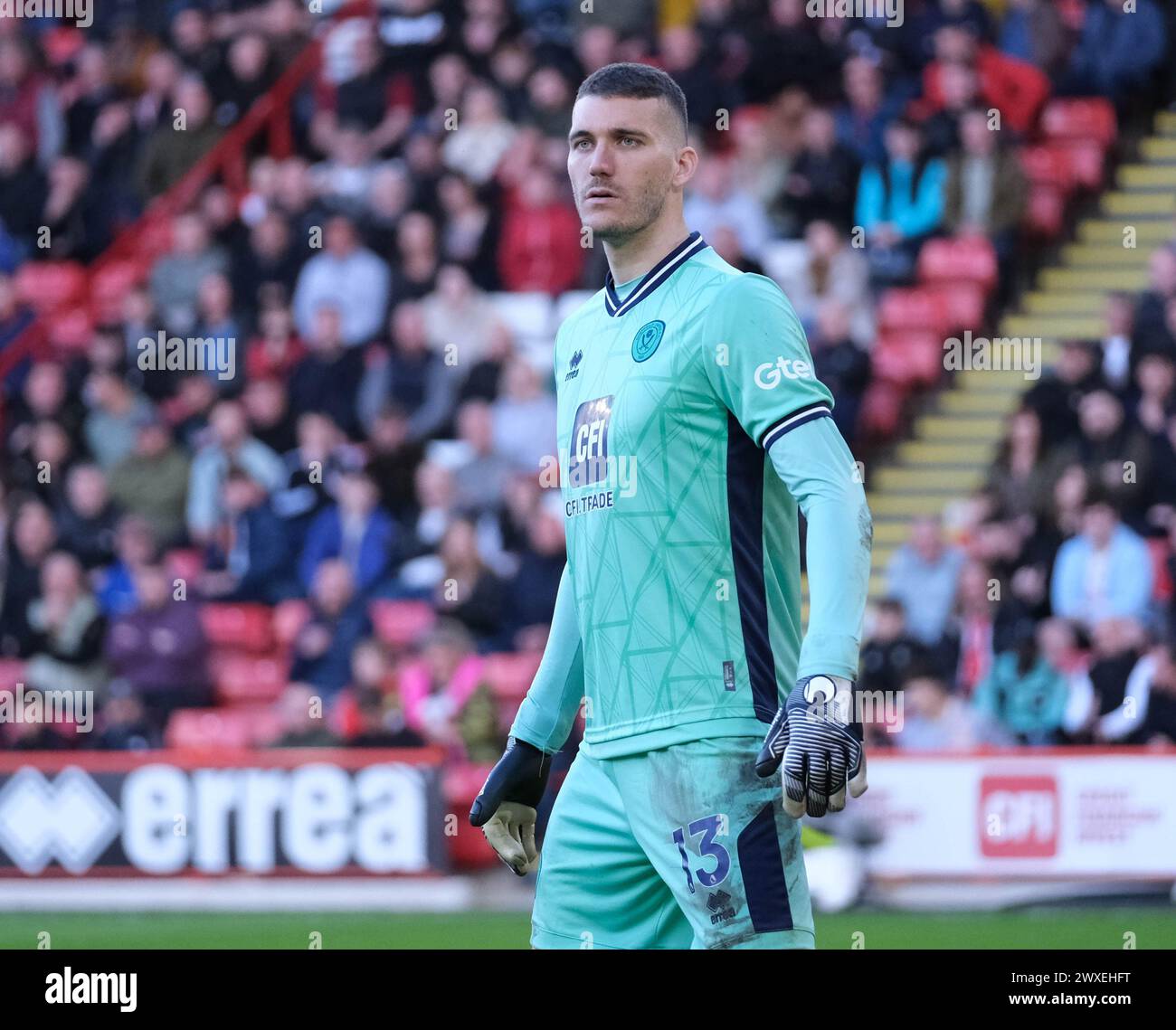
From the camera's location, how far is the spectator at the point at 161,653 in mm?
11367

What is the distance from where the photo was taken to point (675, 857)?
12.9 ft

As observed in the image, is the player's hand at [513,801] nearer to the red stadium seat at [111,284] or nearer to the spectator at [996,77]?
the spectator at [996,77]

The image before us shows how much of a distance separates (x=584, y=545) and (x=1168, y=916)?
6.12m

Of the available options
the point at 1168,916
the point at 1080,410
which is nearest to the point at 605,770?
the point at 1168,916

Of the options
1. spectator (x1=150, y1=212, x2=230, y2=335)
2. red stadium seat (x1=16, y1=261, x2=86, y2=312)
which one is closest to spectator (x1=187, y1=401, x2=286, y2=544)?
spectator (x1=150, y1=212, x2=230, y2=335)

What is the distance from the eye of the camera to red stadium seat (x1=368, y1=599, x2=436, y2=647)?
11.3 meters

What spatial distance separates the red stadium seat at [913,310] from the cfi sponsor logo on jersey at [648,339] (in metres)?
8.42

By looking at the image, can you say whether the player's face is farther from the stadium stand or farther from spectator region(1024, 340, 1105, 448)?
spectator region(1024, 340, 1105, 448)

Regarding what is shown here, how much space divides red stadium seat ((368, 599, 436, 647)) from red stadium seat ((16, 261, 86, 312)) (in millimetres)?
3761

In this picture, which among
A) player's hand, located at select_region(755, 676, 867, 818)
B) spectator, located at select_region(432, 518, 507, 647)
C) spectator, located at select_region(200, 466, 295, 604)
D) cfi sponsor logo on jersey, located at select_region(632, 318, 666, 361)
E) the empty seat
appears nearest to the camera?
player's hand, located at select_region(755, 676, 867, 818)

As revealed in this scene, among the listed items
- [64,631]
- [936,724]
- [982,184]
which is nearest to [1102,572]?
[936,724]

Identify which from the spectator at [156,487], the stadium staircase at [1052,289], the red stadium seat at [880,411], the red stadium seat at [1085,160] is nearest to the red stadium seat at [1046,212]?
the stadium staircase at [1052,289]

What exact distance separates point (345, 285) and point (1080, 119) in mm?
4872

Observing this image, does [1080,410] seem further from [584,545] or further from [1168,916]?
[584,545]
